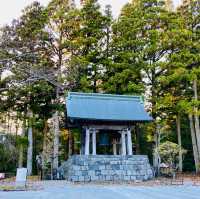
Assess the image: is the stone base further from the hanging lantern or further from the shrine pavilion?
the hanging lantern

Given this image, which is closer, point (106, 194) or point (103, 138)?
point (106, 194)

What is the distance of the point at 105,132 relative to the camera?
17875 mm

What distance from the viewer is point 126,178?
51.4 ft

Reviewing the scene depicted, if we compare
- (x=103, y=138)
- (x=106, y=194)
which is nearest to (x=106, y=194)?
(x=106, y=194)

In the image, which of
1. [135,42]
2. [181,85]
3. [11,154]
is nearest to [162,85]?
[181,85]

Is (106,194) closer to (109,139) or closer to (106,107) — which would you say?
(106,107)

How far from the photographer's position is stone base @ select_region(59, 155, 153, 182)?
1527cm

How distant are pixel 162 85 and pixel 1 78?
355 inches

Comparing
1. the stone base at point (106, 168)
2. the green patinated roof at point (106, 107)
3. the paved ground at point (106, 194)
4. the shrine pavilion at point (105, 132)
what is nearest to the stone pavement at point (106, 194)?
the paved ground at point (106, 194)

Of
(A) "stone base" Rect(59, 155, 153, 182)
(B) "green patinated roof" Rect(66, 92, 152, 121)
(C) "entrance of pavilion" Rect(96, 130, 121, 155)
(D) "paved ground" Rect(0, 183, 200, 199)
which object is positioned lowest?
(D) "paved ground" Rect(0, 183, 200, 199)

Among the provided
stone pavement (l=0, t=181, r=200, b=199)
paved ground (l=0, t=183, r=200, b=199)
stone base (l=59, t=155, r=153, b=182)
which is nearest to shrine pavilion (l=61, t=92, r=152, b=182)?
stone base (l=59, t=155, r=153, b=182)

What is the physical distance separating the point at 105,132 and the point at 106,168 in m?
2.67

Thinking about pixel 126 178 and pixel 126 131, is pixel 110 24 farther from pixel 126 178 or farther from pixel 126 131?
pixel 126 178

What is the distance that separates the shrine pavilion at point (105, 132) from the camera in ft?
50.8
